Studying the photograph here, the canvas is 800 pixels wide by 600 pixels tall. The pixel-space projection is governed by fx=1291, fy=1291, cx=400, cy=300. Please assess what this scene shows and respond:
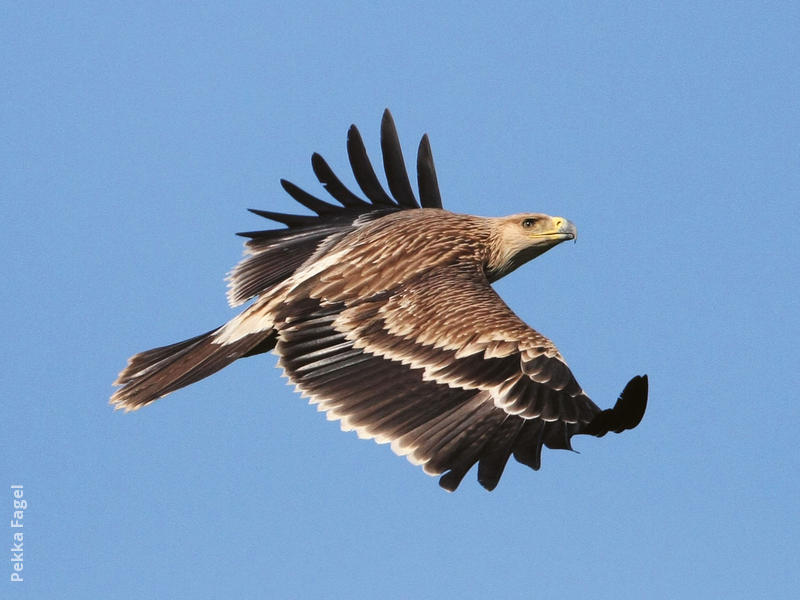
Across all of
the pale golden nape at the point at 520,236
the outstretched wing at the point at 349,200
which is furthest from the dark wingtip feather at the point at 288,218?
the pale golden nape at the point at 520,236

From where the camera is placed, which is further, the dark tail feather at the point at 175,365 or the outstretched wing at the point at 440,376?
the dark tail feather at the point at 175,365

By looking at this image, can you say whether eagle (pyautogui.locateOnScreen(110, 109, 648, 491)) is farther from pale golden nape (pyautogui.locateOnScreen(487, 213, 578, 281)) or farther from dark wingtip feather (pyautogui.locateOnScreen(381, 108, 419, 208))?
dark wingtip feather (pyautogui.locateOnScreen(381, 108, 419, 208))

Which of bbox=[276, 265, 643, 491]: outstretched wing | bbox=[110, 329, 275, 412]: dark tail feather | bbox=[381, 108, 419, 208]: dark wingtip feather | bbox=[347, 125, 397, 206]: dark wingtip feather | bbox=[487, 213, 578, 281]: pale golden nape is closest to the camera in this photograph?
bbox=[276, 265, 643, 491]: outstretched wing

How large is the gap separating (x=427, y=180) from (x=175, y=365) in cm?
390

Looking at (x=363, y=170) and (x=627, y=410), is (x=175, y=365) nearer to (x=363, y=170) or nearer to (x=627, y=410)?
(x=363, y=170)

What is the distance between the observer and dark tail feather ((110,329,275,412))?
33.6ft

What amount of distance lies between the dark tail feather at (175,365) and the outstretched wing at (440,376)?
365 millimetres

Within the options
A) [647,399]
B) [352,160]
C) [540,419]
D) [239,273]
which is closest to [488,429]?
[540,419]

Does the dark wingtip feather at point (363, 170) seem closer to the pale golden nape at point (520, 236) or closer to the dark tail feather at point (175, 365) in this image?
the pale golden nape at point (520, 236)

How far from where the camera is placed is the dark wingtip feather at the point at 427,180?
13.3 metres

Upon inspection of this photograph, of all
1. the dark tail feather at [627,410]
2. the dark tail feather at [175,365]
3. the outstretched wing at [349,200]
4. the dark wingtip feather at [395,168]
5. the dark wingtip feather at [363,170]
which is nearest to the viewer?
the dark tail feather at [627,410]

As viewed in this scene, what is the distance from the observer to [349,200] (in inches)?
526

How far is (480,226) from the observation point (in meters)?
11.6

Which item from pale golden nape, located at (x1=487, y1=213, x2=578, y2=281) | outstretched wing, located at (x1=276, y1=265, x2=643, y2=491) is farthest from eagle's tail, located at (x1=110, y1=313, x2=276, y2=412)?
pale golden nape, located at (x1=487, y1=213, x2=578, y2=281)
